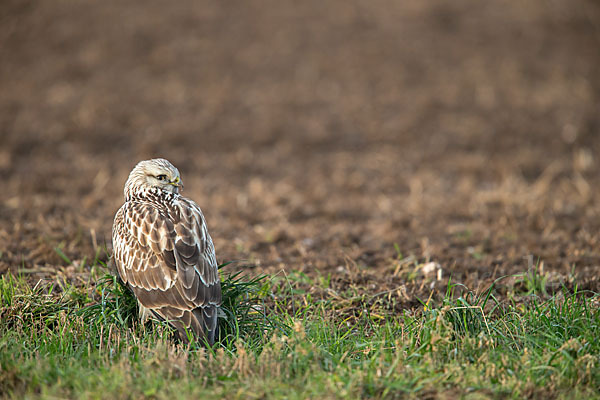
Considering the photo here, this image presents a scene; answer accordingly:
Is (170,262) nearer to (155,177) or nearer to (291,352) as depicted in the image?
(155,177)

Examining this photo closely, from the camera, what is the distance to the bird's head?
5.21m

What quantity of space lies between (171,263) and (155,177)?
2.78ft

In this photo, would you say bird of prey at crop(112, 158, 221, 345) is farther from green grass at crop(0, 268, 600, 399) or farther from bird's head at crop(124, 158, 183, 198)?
green grass at crop(0, 268, 600, 399)

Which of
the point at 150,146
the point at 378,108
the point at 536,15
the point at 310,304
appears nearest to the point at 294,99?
the point at 378,108

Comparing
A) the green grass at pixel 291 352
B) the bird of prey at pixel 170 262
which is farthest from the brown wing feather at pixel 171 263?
the green grass at pixel 291 352

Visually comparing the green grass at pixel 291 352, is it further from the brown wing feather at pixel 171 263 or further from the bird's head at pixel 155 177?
the bird's head at pixel 155 177

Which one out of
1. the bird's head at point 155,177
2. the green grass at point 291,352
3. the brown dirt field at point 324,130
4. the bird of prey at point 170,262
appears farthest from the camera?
the brown dirt field at point 324,130

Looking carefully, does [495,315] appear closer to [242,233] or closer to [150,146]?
[242,233]

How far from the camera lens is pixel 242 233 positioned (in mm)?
8148

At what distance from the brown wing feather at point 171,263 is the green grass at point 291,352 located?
186 millimetres

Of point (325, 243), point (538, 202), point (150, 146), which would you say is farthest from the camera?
point (150, 146)

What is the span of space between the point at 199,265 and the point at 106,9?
13.2 meters

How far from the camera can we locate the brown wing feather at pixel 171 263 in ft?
15.1

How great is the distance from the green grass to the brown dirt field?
0.84 meters
